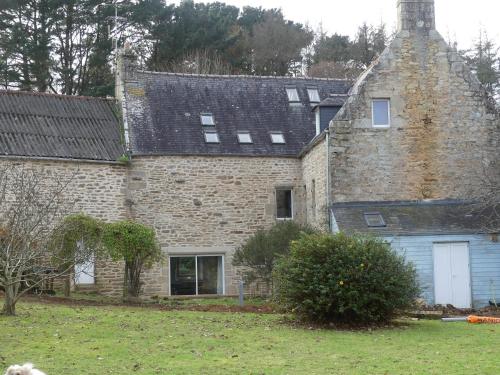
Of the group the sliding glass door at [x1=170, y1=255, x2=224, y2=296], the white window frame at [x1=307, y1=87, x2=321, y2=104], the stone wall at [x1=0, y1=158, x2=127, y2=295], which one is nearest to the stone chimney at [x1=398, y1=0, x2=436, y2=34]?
the white window frame at [x1=307, y1=87, x2=321, y2=104]

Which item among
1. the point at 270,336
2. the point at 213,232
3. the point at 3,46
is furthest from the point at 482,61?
the point at 270,336

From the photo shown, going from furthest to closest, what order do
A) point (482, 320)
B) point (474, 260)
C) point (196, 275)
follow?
point (196, 275) < point (474, 260) < point (482, 320)

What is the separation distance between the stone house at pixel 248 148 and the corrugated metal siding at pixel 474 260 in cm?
9

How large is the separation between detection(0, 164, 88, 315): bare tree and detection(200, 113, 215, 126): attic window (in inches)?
207

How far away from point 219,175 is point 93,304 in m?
7.24

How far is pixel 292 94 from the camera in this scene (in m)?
27.1

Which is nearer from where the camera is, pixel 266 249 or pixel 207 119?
pixel 266 249

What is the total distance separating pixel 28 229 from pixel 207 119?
10.6m

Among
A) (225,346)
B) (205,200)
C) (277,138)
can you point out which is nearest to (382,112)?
(277,138)

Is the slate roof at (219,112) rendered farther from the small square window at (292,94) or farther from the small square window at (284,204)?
the small square window at (284,204)

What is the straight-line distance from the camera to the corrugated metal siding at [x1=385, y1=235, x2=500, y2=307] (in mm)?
20219

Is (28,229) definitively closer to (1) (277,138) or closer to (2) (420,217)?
(2) (420,217)

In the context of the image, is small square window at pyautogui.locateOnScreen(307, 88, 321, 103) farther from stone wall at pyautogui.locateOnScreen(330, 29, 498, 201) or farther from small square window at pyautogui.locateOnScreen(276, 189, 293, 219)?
stone wall at pyautogui.locateOnScreen(330, 29, 498, 201)

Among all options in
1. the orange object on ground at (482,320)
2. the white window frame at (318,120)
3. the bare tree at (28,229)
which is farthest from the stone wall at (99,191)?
the orange object on ground at (482,320)
